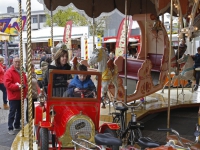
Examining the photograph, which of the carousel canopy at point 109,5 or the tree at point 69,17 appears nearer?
the carousel canopy at point 109,5

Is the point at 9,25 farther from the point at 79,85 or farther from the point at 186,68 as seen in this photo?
the point at 79,85

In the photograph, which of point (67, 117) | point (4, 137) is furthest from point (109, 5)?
point (67, 117)

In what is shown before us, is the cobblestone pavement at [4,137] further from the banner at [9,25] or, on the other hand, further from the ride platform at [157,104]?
the banner at [9,25]

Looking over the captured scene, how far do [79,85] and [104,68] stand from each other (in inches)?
100

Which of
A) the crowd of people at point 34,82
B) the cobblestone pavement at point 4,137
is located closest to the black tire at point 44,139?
the crowd of people at point 34,82

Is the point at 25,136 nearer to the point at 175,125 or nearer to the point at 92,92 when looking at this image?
the point at 92,92

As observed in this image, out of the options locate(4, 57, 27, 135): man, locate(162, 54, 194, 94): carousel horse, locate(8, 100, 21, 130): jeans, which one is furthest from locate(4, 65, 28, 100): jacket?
locate(162, 54, 194, 94): carousel horse

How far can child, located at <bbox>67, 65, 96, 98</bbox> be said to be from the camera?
3834 millimetres

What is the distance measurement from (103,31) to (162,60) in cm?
2220

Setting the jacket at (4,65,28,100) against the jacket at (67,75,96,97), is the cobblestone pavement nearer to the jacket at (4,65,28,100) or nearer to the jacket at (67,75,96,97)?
the jacket at (4,65,28,100)

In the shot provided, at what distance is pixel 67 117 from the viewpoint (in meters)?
3.62

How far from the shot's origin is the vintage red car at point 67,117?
11.8 feet

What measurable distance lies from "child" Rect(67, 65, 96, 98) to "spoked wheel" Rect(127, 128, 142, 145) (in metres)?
0.85

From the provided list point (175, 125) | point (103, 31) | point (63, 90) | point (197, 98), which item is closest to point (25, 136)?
point (63, 90)
